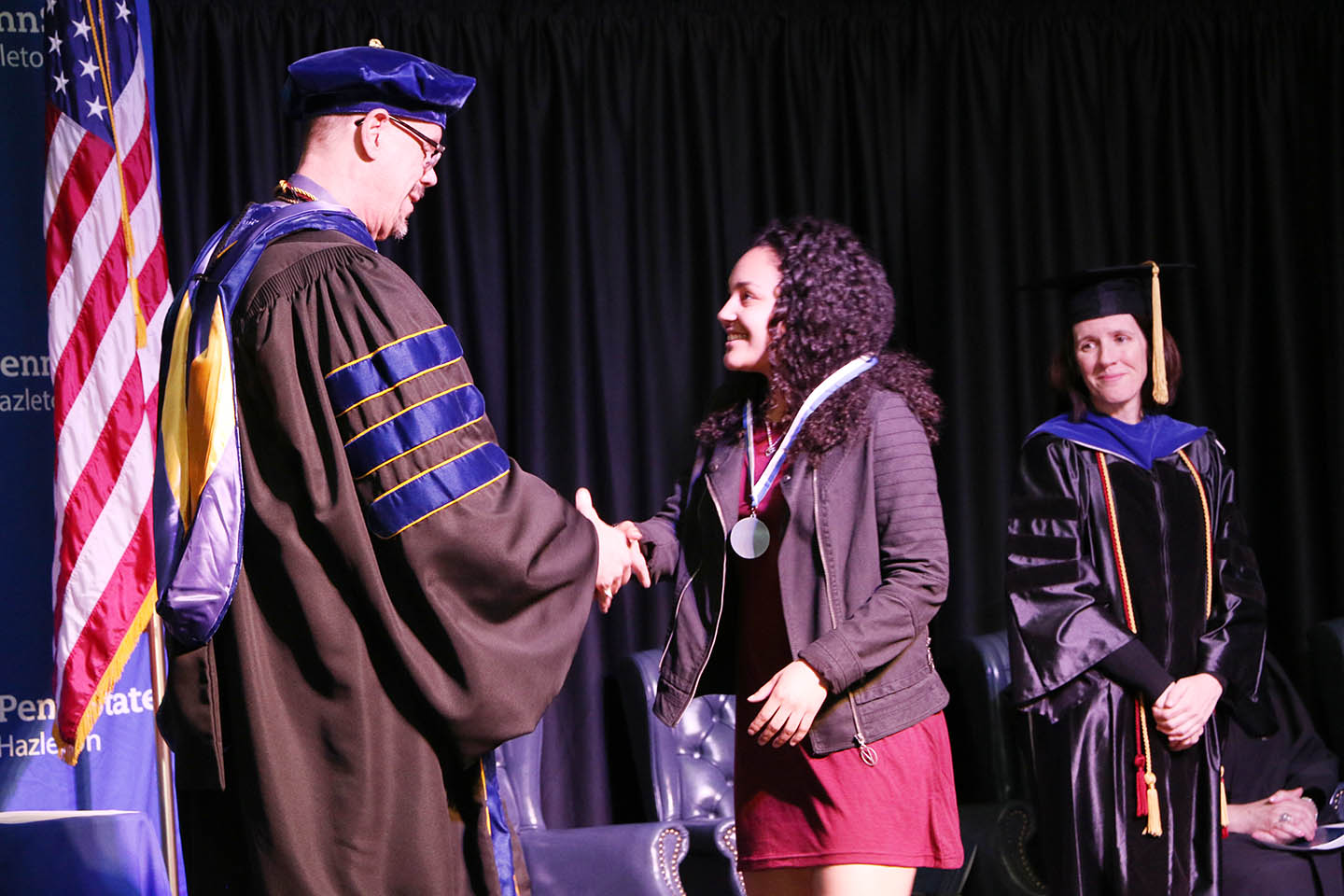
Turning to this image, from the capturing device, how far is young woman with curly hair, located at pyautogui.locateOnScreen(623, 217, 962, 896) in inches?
85.3

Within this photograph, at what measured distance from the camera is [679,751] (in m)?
4.10

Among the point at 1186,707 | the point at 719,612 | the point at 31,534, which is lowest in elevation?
the point at 1186,707

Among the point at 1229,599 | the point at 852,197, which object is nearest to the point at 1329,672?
the point at 1229,599

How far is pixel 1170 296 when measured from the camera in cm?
496

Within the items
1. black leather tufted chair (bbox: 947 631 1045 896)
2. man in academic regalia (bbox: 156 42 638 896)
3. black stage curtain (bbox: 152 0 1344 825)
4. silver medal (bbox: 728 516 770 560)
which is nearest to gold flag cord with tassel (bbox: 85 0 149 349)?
black stage curtain (bbox: 152 0 1344 825)

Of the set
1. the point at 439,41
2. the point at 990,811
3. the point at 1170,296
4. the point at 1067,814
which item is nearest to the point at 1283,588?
the point at 1170,296

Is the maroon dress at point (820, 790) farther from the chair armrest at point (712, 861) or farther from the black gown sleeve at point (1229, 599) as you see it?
the chair armrest at point (712, 861)

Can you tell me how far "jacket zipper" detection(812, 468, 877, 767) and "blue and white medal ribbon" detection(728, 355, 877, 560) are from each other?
91mm

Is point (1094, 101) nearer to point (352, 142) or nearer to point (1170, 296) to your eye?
point (1170, 296)

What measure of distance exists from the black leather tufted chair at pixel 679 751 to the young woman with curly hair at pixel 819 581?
159 centimetres

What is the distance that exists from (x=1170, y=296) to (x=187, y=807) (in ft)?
13.8

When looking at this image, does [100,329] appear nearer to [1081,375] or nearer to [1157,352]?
[1081,375]

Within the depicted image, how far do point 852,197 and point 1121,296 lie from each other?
1.61 meters

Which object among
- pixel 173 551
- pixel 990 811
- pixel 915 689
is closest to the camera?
pixel 173 551
